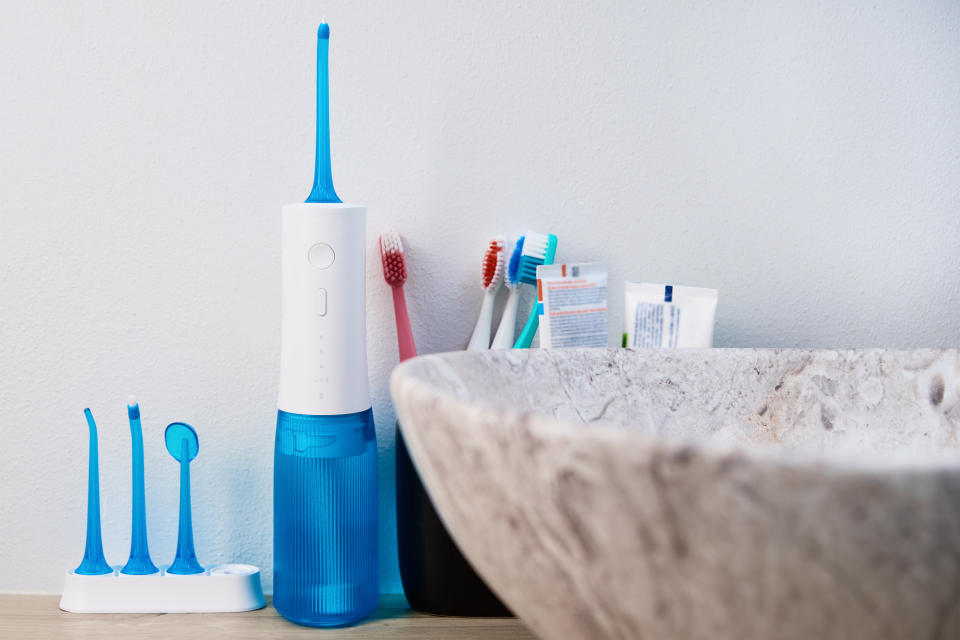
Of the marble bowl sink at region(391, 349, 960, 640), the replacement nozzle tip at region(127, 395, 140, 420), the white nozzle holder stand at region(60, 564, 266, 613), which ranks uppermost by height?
the marble bowl sink at region(391, 349, 960, 640)

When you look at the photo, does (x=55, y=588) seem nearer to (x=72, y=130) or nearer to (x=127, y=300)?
(x=127, y=300)

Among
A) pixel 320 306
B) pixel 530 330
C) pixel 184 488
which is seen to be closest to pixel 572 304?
pixel 530 330

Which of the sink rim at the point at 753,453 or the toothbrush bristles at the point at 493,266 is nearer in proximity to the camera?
the sink rim at the point at 753,453

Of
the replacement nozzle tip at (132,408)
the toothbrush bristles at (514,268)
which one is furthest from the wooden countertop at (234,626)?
the toothbrush bristles at (514,268)

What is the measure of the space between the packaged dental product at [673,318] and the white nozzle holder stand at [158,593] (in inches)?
13.4

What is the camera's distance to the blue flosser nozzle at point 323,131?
57 cm

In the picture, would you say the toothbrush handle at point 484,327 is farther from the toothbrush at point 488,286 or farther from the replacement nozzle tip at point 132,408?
the replacement nozzle tip at point 132,408

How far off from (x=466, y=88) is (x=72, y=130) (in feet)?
1.02

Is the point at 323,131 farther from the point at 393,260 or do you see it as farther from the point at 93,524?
the point at 93,524

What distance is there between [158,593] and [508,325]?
0.32 meters

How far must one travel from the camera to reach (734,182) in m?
0.67

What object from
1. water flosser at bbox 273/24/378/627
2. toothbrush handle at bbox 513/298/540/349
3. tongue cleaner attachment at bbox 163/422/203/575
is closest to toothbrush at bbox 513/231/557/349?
toothbrush handle at bbox 513/298/540/349

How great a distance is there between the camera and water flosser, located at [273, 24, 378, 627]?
0.55 meters

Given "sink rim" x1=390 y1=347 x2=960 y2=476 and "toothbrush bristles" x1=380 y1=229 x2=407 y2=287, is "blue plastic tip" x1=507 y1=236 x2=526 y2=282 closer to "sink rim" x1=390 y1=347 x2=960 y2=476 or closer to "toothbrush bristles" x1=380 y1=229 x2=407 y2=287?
"toothbrush bristles" x1=380 y1=229 x2=407 y2=287
